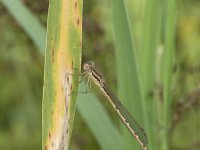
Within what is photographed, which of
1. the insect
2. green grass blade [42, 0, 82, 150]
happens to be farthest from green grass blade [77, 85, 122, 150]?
green grass blade [42, 0, 82, 150]

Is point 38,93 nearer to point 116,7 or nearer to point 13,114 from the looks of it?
point 13,114

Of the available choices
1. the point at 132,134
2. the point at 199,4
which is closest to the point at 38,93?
the point at 199,4

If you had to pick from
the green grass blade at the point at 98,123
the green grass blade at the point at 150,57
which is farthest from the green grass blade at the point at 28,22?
the green grass blade at the point at 150,57

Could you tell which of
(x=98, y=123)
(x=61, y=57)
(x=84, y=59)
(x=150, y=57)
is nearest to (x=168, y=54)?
(x=150, y=57)

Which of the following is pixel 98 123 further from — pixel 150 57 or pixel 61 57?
pixel 61 57

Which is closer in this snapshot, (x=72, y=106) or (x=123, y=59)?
(x=72, y=106)

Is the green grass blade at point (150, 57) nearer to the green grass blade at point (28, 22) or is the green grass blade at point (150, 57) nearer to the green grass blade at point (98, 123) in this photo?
A: the green grass blade at point (98, 123)
